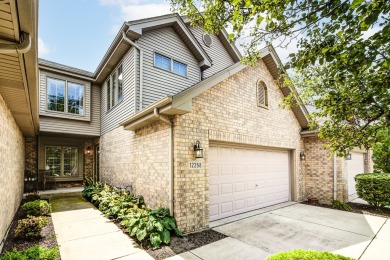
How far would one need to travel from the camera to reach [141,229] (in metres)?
4.84

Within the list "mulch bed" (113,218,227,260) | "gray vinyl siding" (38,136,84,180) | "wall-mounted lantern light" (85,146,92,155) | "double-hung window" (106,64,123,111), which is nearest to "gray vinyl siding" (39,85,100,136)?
"double-hung window" (106,64,123,111)

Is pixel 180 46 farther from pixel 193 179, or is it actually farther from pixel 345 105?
pixel 345 105

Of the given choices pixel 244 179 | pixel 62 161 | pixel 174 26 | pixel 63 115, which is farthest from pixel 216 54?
pixel 62 161

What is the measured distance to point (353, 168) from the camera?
11758 millimetres

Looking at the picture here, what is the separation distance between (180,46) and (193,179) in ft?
22.8

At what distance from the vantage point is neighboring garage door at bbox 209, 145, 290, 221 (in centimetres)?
640

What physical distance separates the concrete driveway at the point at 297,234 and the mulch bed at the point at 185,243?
0.59ft

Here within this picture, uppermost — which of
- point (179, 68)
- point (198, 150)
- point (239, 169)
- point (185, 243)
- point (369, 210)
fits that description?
point (179, 68)

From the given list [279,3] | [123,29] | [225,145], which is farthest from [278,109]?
[123,29]

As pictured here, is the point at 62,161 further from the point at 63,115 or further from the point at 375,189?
the point at 375,189

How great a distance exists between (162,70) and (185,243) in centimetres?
667

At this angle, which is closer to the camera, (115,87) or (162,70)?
(162,70)

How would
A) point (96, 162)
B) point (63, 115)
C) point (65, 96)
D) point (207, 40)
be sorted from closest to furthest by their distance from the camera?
point (63, 115) < point (65, 96) < point (96, 162) < point (207, 40)

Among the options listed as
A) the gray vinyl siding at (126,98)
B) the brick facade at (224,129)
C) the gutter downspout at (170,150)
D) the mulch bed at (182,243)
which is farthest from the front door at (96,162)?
the brick facade at (224,129)
